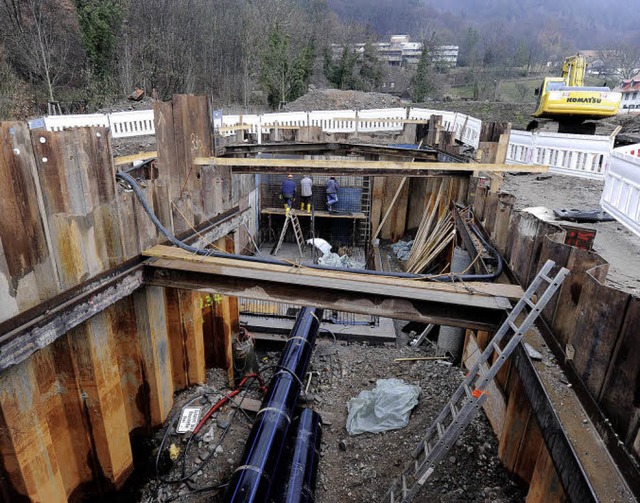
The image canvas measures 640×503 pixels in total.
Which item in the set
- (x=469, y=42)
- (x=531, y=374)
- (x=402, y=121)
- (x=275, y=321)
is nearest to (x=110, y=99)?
(x=402, y=121)

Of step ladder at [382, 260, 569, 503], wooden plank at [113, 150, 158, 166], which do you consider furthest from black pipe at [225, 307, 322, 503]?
wooden plank at [113, 150, 158, 166]

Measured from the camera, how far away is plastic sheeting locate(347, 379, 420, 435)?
22.0 feet

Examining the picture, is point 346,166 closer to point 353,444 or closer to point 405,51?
point 353,444

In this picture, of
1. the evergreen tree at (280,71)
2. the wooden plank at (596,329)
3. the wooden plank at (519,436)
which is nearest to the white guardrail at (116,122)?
the wooden plank at (519,436)

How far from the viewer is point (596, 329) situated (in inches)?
102

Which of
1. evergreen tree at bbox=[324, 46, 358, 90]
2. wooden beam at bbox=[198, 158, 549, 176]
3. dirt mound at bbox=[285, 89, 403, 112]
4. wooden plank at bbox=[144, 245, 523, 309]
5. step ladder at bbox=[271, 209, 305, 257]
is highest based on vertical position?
evergreen tree at bbox=[324, 46, 358, 90]

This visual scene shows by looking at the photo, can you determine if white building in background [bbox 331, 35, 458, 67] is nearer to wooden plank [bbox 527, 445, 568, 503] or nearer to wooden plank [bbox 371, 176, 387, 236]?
wooden plank [bbox 371, 176, 387, 236]

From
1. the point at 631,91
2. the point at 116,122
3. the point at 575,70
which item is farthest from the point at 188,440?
the point at 631,91

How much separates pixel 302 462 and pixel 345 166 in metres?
4.41

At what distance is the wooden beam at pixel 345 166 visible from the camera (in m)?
5.87

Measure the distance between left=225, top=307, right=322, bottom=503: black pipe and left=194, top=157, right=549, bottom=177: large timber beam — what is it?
3313mm

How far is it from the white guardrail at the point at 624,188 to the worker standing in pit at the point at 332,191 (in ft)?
34.4

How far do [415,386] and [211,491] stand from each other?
12.7 ft

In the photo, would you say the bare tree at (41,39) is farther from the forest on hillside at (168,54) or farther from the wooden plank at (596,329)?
the wooden plank at (596,329)
